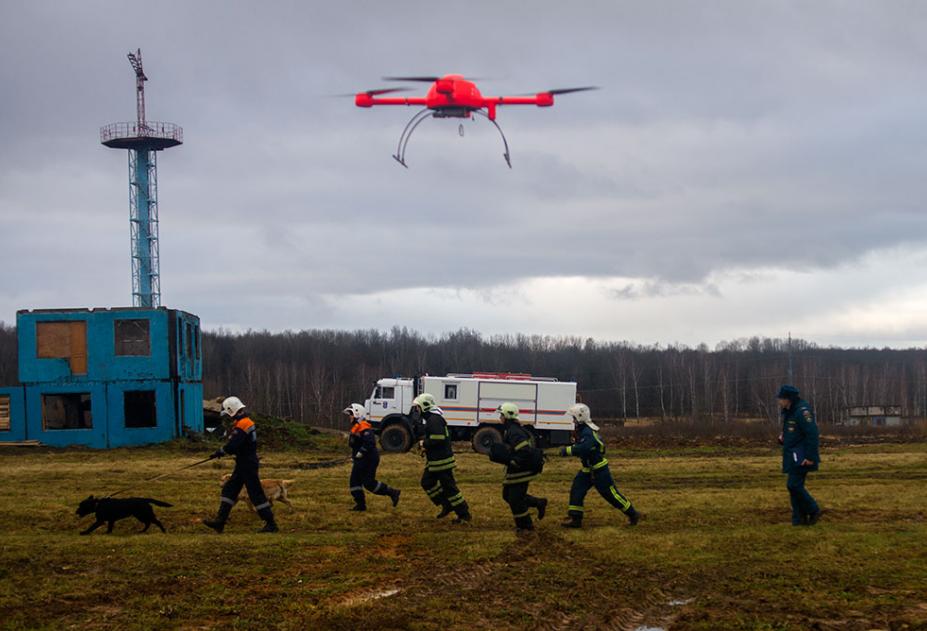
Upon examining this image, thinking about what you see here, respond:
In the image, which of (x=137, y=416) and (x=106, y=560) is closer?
(x=106, y=560)

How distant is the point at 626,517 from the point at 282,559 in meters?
5.68

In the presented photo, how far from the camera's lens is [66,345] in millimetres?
35156

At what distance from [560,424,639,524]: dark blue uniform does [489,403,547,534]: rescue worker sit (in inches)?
18.5

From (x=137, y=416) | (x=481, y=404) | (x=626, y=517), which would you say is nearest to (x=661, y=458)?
(x=481, y=404)

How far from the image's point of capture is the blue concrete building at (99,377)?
34.3m

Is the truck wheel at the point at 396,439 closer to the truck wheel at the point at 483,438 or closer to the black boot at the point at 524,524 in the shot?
the truck wheel at the point at 483,438

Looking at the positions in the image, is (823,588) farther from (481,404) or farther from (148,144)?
(148,144)

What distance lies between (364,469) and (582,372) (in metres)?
95.0

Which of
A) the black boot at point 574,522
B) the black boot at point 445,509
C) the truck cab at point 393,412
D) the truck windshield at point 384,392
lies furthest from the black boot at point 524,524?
the truck windshield at point 384,392

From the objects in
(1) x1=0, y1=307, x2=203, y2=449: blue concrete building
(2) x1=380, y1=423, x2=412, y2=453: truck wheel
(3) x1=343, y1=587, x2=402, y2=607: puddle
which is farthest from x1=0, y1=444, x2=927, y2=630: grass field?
(1) x1=0, y1=307, x2=203, y2=449: blue concrete building

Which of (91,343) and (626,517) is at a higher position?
(91,343)

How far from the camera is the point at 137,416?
3588cm

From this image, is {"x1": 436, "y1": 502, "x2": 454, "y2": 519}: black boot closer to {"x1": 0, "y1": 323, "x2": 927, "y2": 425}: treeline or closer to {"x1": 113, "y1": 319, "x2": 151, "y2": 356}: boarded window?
{"x1": 113, "y1": 319, "x2": 151, "y2": 356}: boarded window

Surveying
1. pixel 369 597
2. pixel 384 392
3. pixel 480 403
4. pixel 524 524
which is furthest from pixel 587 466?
pixel 384 392
